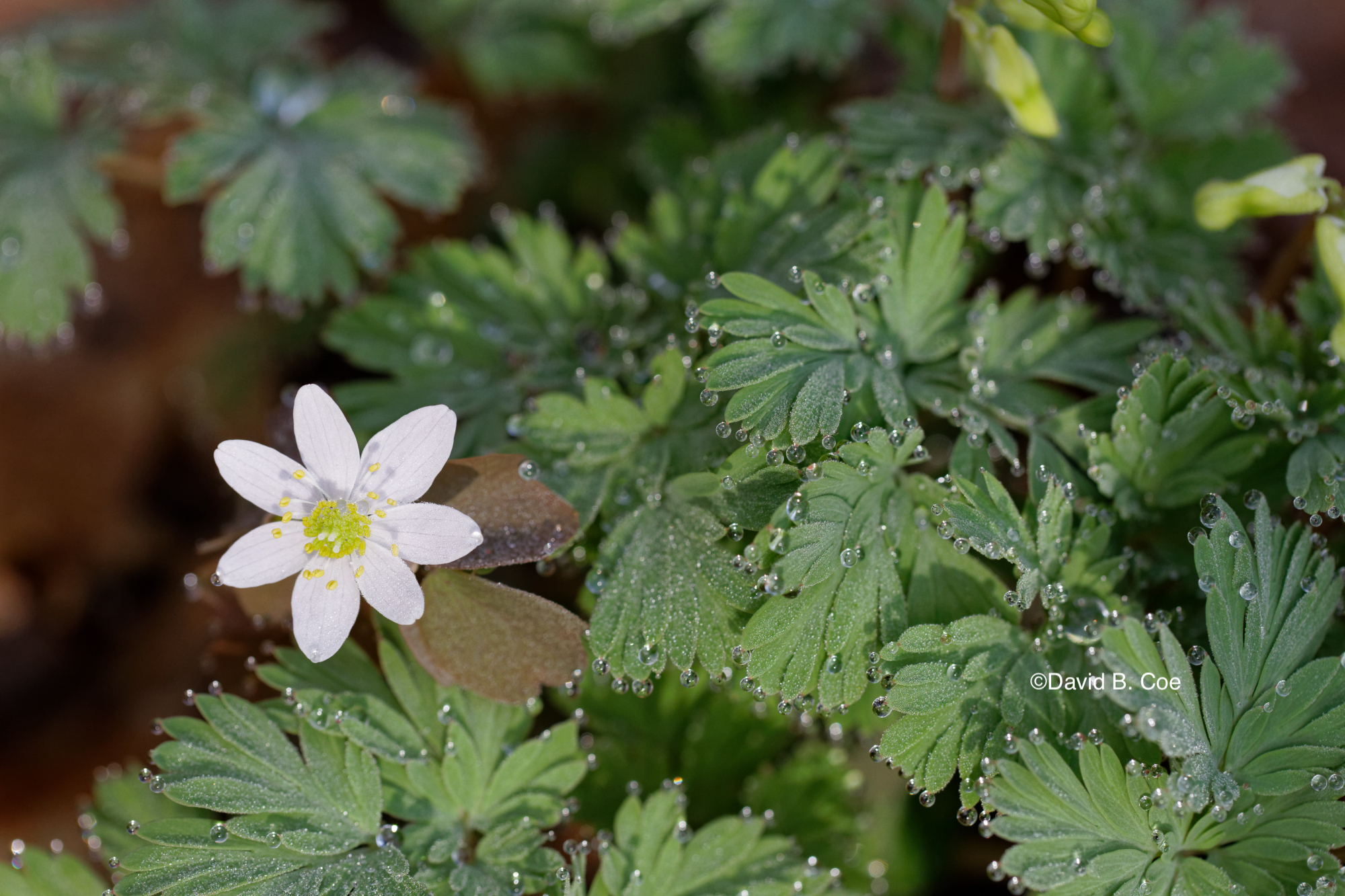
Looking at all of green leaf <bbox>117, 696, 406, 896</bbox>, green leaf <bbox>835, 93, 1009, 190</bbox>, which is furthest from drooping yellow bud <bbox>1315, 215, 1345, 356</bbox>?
green leaf <bbox>117, 696, 406, 896</bbox>

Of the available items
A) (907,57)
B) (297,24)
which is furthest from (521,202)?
(907,57)

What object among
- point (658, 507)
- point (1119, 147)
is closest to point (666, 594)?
point (658, 507)

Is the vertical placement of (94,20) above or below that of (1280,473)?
above

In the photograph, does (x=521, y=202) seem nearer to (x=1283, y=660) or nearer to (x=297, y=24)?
(x=297, y=24)

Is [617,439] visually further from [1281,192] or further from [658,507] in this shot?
[1281,192]

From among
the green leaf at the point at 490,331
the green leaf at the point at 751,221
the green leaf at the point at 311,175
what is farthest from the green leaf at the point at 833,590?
the green leaf at the point at 311,175

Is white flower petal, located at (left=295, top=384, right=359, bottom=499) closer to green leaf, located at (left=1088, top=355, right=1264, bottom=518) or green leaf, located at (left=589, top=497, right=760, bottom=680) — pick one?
green leaf, located at (left=589, top=497, right=760, bottom=680)

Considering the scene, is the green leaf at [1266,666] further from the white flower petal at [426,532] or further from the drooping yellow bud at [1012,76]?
the white flower petal at [426,532]
